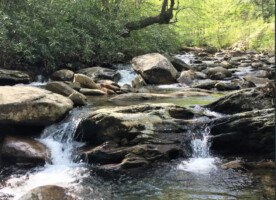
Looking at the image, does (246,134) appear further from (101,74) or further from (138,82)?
(101,74)

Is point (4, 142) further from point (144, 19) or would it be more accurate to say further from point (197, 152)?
point (144, 19)

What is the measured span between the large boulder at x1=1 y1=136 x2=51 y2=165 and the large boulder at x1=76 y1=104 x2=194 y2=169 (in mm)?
762

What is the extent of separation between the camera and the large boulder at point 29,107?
5512 mm

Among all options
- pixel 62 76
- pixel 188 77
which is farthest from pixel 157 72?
pixel 62 76

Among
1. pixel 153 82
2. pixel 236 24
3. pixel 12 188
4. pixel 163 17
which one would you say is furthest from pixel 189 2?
pixel 12 188

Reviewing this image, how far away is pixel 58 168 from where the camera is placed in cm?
491

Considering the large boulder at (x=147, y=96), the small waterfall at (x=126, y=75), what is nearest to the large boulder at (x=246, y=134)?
the large boulder at (x=147, y=96)

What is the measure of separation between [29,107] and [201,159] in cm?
352

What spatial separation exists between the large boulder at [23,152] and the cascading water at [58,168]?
160 millimetres

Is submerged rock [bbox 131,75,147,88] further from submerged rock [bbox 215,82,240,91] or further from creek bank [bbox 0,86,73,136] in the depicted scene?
creek bank [bbox 0,86,73,136]

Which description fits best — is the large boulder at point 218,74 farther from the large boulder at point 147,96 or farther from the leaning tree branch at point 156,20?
the leaning tree branch at point 156,20

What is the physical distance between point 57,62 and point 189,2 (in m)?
13.7

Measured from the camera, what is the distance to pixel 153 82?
39.7ft

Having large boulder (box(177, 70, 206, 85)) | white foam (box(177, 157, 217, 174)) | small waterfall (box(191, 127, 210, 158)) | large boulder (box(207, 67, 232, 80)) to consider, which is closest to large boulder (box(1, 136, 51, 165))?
white foam (box(177, 157, 217, 174))
